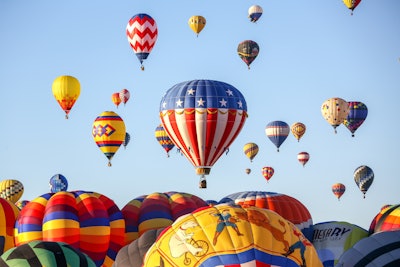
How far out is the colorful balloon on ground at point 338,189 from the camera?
206ft

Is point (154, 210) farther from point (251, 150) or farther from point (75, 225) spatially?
point (251, 150)

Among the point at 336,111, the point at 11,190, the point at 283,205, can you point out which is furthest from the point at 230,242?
the point at 336,111

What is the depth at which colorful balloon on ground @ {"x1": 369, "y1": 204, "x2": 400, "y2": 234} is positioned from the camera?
29.8 m

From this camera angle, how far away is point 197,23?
5159cm

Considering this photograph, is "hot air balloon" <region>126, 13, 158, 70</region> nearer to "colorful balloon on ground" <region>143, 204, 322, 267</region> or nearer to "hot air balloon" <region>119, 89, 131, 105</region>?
"hot air balloon" <region>119, 89, 131, 105</region>

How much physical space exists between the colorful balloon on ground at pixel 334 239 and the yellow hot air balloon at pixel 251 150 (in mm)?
29633

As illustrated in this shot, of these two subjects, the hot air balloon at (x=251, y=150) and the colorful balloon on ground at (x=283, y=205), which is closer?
the colorful balloon on ground at (x=283, y=205)

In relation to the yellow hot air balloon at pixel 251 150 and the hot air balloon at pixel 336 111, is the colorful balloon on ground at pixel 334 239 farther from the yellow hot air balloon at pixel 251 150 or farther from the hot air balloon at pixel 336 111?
the yellow hot air balloon at pixel 251 150

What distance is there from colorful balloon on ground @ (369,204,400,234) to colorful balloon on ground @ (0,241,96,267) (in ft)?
38.1

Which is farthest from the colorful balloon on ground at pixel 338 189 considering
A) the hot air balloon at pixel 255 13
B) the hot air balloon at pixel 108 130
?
the hot air balloon at pixel 108 130

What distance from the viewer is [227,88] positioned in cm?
3862

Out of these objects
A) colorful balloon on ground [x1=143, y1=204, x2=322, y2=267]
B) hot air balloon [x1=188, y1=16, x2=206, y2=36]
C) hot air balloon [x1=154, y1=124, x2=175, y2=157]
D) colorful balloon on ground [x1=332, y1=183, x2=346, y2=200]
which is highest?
hot air balloon [x1=188, y1=16, x2=206, y2=36]

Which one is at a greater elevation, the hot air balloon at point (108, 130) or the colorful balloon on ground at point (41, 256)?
the hot air balloon at point (108, 130)

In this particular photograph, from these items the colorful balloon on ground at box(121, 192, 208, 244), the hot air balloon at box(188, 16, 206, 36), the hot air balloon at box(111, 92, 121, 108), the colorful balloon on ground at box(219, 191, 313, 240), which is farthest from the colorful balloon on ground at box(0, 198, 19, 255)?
the hot air balloon at box(111, 92, 121, 108)
